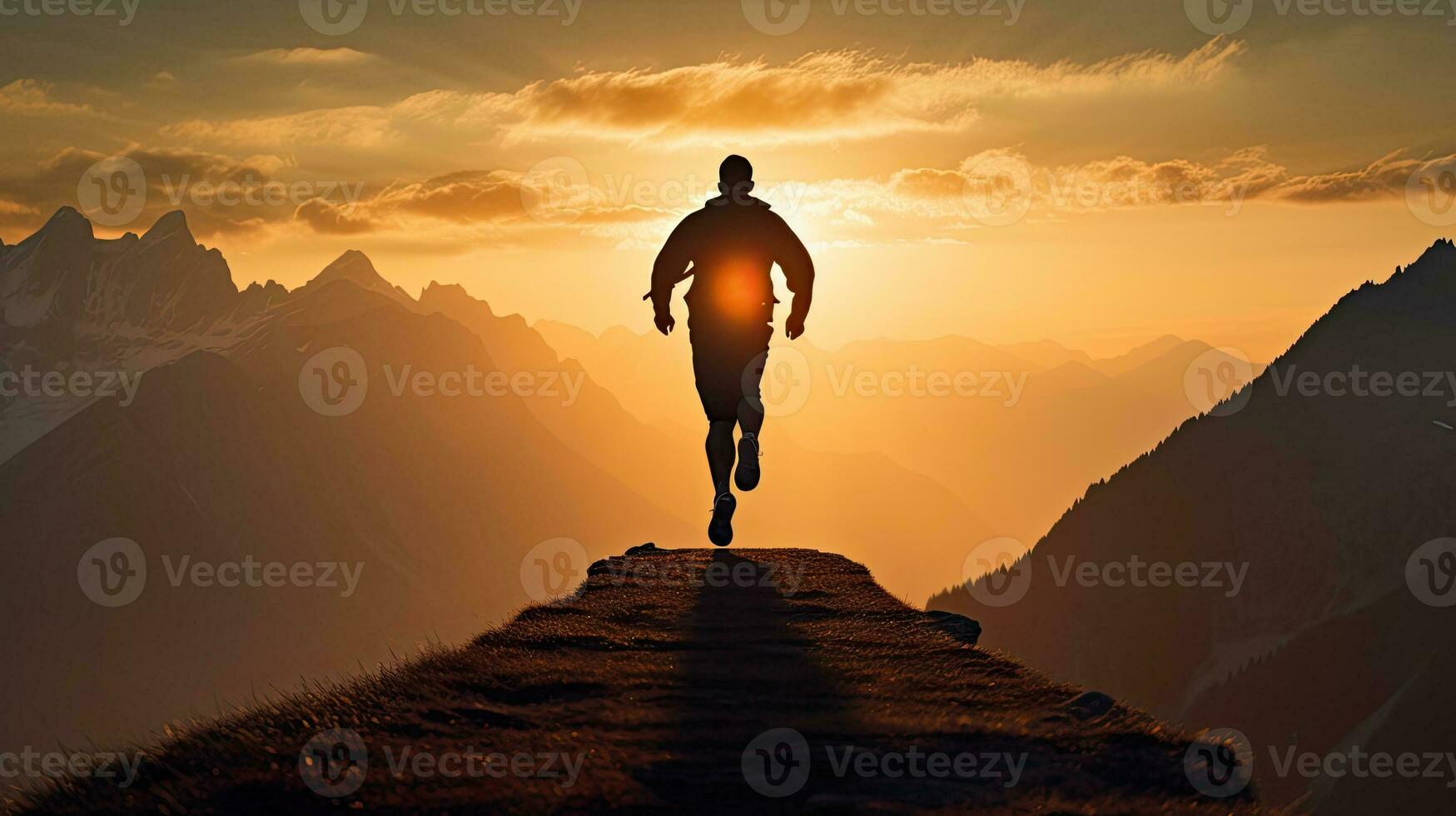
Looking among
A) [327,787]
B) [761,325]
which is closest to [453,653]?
[327,787]

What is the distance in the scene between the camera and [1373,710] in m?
171

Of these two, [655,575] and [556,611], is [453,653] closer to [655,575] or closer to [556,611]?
[556,611]

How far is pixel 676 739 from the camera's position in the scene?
5.40 meters

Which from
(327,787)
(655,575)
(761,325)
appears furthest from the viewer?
(761,325)

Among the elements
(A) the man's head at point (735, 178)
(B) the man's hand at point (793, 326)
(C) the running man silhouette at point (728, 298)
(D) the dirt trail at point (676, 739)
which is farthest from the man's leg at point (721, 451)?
(D) the dirt trail at point (676, 739)

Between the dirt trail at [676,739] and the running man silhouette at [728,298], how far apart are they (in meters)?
6.89

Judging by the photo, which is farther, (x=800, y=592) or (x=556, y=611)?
(x=800, y=592)

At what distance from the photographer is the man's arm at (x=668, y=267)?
15.4 m

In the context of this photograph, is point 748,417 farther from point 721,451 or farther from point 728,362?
point 728,362

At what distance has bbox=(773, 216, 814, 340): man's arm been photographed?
15.6 m

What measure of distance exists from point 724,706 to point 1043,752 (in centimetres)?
170

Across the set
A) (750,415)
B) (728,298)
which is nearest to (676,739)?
(750,415)

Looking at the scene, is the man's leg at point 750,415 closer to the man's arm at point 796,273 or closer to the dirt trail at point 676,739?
the man's arm at point 796,273

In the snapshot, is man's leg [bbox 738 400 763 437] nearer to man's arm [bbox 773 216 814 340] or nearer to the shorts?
the shorts
